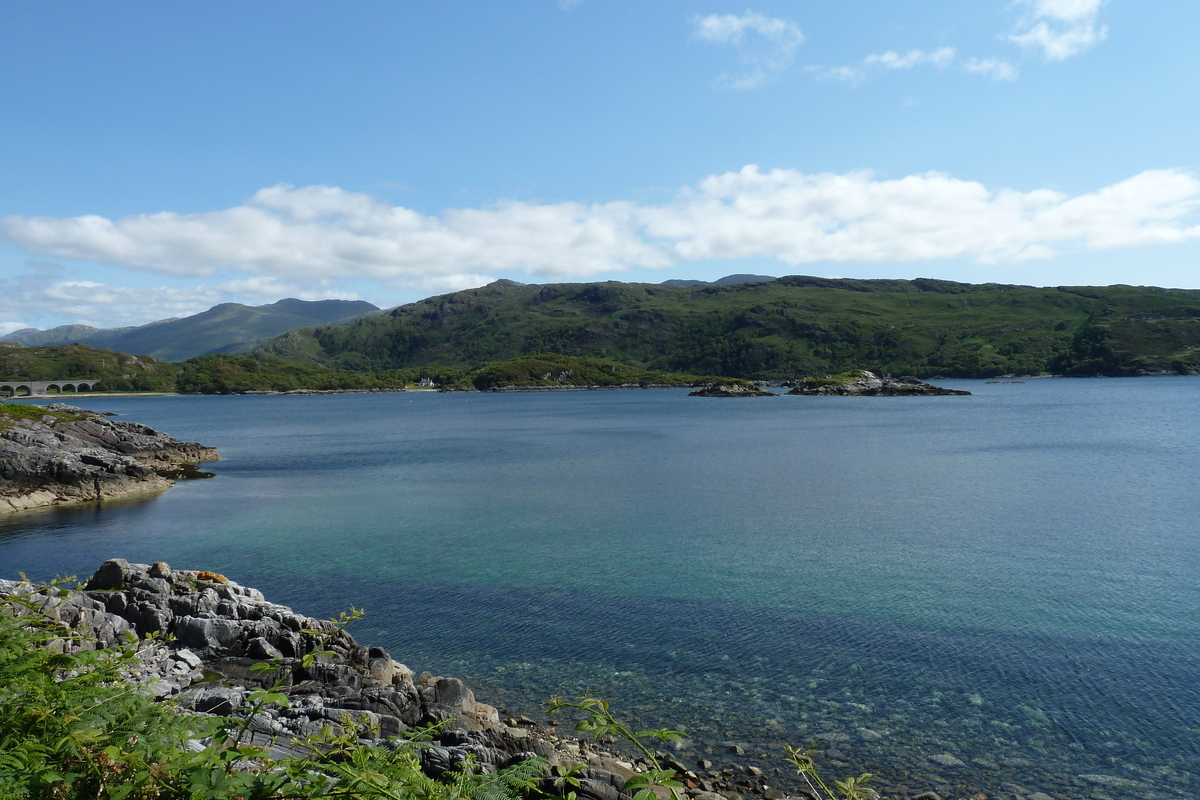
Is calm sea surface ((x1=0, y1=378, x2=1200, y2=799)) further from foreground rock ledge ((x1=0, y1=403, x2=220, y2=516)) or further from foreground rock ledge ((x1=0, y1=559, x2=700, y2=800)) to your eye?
foreground rock ledge ((x1=0, y1=403, x2=220, y2=516))

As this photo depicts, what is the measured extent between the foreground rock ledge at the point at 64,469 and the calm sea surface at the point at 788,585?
314 centimetres

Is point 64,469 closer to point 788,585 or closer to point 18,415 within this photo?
point 18,415

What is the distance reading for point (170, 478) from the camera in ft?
193

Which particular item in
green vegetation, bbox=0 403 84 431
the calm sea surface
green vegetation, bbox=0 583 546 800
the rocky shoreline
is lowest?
the calm sea surface

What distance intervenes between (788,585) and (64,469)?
5176 cm

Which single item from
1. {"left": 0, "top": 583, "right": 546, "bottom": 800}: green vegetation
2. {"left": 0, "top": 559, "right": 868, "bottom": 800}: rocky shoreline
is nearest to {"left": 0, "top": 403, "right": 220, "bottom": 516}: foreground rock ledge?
{"left": 0, "top": 559, "right": 868, "bottom": 800}: rocky shoreline

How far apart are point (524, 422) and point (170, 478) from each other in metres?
73.2

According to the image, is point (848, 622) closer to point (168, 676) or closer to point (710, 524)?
point (710, 524)

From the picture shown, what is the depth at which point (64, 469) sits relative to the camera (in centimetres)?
4897

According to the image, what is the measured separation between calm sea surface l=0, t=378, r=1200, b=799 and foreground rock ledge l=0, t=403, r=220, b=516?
10.3 ft

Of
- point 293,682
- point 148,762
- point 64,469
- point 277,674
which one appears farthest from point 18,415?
point 148,762

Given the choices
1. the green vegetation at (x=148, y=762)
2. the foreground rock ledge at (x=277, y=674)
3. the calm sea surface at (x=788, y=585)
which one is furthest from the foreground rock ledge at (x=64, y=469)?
the green vegetation at (x=148, y=762)

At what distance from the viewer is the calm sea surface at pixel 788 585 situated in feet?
54.1

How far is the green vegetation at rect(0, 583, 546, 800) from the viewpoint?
5.44 meters
